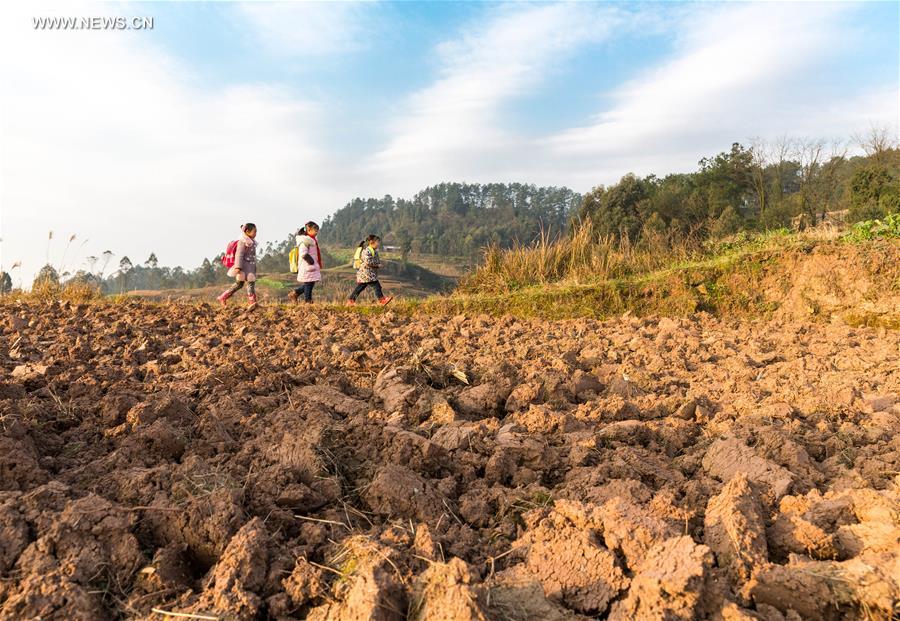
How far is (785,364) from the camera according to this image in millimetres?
4652

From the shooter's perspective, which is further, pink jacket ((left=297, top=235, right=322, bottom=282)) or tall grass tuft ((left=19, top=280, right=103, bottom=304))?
pink jacket ((left=297, top=235, right=322, bottom=282))

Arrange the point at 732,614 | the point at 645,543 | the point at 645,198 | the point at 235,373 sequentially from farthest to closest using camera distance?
the point at 645,198
the point at 235,373
the point at 645,543
the point at 732,614

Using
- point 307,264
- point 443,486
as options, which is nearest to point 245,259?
point 307,264

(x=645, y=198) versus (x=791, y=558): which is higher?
(x=645, y=198)

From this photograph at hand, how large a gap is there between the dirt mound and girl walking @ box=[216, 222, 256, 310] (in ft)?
13.0

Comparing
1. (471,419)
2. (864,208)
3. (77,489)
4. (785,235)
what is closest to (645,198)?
(864,208)

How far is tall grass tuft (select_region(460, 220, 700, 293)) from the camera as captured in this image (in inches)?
378

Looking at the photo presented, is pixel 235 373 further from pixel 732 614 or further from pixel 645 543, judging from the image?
pixel 732 614

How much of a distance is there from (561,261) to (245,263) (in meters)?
4.89

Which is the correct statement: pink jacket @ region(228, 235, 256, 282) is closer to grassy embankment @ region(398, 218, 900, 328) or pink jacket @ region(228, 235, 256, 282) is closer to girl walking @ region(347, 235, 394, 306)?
girl walking @ region(347, 235, 394, 306)

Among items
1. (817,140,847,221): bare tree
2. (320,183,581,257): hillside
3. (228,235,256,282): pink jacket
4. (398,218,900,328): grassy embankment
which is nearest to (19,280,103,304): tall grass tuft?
(228,235,256,282): pink jacket

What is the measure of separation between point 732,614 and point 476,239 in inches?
1963

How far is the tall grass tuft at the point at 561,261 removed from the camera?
9.59 metres

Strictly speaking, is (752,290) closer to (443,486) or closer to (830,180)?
(443,486)
